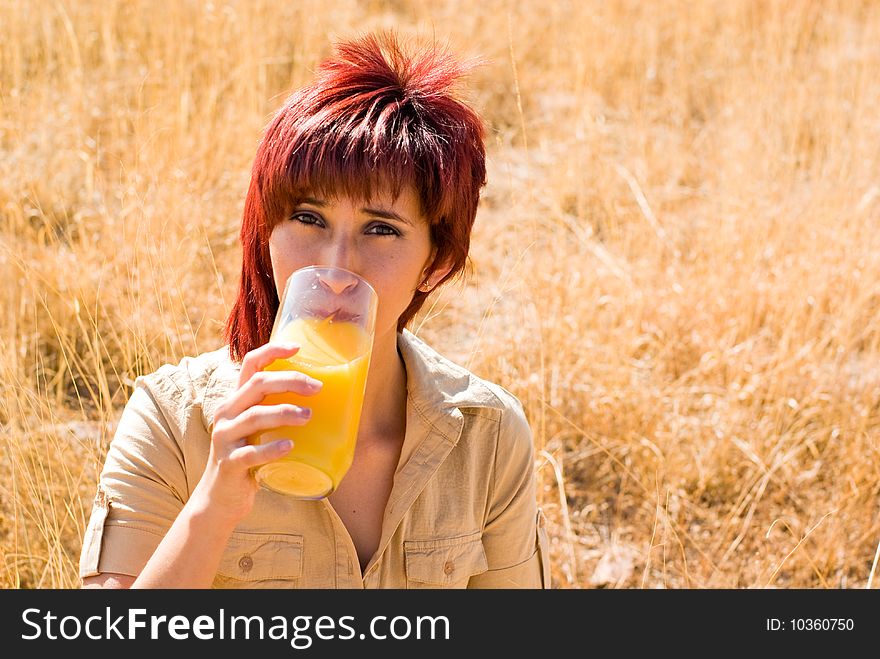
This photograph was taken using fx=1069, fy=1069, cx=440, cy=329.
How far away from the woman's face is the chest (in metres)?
0.31

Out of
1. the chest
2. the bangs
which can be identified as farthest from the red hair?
the chest

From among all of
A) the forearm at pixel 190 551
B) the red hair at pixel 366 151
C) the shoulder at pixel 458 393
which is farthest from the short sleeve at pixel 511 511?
the forearm at pixel 190 551

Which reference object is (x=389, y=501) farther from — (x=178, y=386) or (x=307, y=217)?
(x=307, y=217)

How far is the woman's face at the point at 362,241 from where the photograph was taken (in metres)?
1.75

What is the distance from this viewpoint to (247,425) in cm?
139

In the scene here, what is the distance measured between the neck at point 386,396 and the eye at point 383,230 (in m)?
0.25

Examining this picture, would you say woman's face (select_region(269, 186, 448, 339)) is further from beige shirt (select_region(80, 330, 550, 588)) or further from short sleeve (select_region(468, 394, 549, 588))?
short sleeve (select_region(468, 394, 549, 588))

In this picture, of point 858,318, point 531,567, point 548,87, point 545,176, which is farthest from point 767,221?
point 531,567

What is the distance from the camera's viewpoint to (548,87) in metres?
5.08

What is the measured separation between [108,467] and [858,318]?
9.12ft

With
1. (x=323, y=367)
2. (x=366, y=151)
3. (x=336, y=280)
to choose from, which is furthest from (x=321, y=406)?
(x=366, y=151)

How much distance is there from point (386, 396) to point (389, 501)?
229mm

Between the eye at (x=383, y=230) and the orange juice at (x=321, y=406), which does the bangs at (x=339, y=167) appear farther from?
the orange juice at (x=321, y=406)
